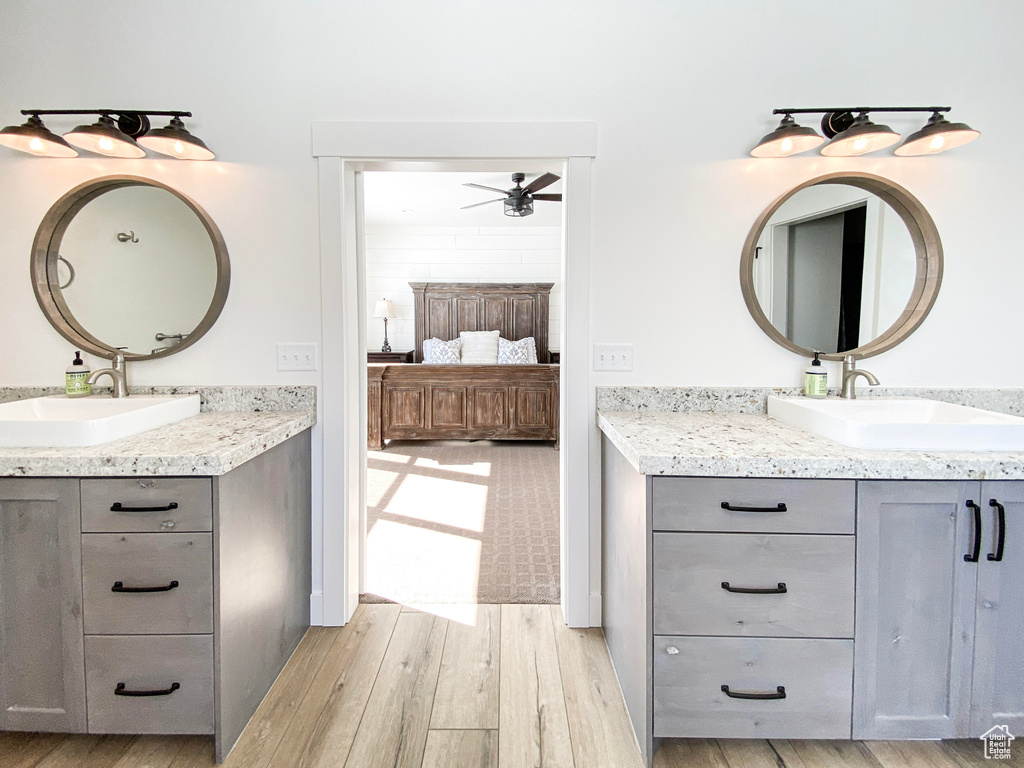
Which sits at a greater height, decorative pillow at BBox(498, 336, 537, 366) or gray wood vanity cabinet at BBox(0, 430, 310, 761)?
decorative pillow at BBox(498, 336, 537, 366)

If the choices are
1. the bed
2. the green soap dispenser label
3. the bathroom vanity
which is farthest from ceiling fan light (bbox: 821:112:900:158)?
the bed

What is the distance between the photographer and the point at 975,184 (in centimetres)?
205

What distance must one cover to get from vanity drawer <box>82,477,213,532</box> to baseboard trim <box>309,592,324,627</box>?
33.4 inches

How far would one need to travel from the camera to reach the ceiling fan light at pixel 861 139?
1.82 metres

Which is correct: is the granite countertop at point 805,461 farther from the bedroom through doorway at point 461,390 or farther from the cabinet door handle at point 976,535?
the bedroom through doorway at point 461,390

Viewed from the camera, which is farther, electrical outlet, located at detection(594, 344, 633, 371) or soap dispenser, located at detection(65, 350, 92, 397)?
electrical outlet, located at detection(594, 344, 633, 371)

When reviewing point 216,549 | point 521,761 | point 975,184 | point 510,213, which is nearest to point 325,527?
point 216,549

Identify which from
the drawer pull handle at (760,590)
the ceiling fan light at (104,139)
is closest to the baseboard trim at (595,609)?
the drawer pull handle at (760,590)

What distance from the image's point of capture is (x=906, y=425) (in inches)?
56.7

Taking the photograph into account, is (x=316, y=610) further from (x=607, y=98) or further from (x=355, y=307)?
(x=607, y=98)

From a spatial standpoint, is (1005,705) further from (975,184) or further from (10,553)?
(10,553)

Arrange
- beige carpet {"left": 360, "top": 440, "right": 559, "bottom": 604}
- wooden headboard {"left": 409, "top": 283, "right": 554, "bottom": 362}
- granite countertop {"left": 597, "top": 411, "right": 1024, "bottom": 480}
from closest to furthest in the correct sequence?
granite countertop {"left": 597, "top": 411, "right": 1024, "bottom": 480}, beige carpet {"left": 360, "top": 440, "right": 559, "bottom": 604}, wooden headboard {"left": 409, "top": 283, "right": 554, "bottom": 362}

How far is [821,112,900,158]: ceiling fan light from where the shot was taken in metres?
1.82

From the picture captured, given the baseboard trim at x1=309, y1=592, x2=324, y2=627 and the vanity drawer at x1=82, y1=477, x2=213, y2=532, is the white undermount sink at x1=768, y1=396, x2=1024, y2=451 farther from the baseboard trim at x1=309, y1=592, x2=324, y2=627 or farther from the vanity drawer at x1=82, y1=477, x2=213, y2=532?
the baseboard trim at x1=309, y1=592, x2=324, y2=627
